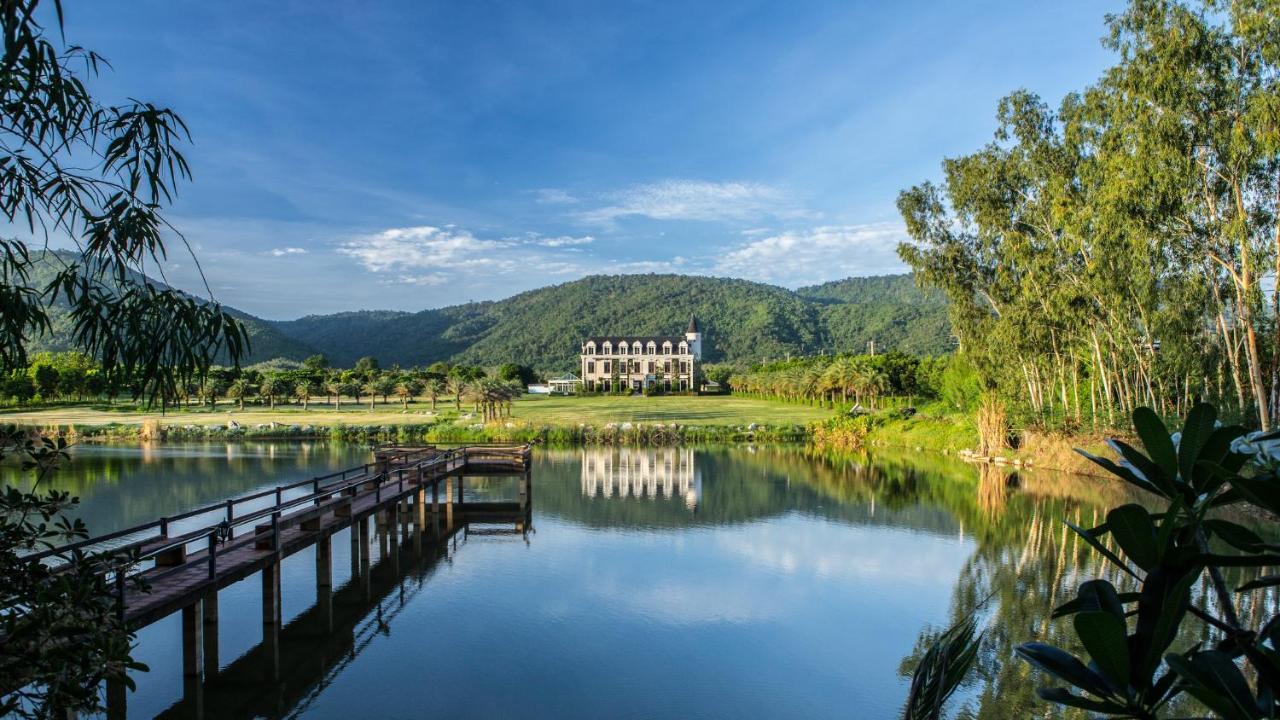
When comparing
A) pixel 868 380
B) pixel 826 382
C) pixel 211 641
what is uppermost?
pixel 868 380

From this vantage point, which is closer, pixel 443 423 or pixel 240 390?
pixel 443 423

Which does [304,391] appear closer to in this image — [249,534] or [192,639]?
[249,534]

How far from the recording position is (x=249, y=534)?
12.6 m

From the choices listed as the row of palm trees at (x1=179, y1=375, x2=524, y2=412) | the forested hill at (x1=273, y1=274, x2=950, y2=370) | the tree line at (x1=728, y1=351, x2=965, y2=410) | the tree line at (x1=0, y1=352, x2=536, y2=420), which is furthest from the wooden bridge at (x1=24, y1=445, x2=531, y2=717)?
the forested hill at (x1=273, y1=274, x2=950, y2=370)

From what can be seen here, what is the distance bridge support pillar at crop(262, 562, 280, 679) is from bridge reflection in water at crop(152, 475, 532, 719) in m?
0.03

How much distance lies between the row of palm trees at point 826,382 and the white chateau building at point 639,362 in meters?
10.4

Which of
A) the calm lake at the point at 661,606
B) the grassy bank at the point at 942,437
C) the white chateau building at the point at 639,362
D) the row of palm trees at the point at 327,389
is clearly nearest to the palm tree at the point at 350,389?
the row of palm trees at the point at 327,389

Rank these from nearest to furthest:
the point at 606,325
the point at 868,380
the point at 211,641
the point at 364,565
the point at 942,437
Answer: the point at 211,641
the point at 364,565
the point at 942,437
the point at 868,380
the point at 606,325

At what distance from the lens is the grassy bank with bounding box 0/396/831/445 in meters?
45.7

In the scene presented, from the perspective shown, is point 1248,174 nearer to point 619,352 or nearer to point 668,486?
point 668,486

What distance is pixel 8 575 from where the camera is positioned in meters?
3.35

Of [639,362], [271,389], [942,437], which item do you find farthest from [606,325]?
[942,437]

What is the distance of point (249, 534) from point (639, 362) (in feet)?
268

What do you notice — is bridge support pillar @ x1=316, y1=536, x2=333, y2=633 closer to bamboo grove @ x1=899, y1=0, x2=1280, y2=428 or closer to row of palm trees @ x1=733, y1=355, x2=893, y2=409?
bamboo grove @ x1=899, y1=0, x2=1280, y2=428
